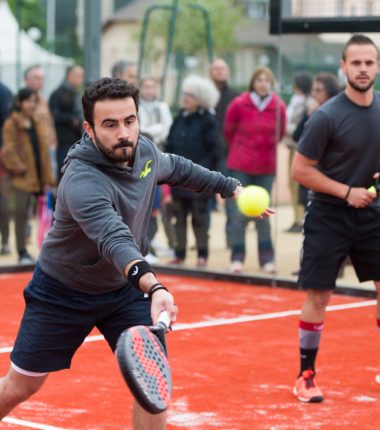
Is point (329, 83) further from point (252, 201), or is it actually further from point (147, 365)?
point (147, 365)

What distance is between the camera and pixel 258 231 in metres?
12.4

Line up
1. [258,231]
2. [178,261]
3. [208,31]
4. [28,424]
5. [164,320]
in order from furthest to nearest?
[208,31] → [178,261] → [258,231] → [28,424] → [164,320]

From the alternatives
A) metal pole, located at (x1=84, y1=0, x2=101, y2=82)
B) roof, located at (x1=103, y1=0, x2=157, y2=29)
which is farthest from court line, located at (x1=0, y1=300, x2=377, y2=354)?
roof, located at (x1=103, y1=0, x2=157, y2=29)

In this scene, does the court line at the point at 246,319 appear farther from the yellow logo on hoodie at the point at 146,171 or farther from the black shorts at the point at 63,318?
the yellow logo on hoodie at the point at 146,171

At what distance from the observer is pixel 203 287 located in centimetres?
1196

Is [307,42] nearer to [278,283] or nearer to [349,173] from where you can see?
[278,283]

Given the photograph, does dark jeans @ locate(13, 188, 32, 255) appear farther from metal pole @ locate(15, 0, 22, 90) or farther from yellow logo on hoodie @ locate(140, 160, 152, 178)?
yellow logo on hoodie @ locate(140, 160, 152, 178)

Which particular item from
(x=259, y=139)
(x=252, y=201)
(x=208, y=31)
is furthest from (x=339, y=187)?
(x=208, y=31)

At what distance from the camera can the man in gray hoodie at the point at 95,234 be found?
505cm

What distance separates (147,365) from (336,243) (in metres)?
2.98

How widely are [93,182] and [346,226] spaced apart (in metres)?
2.53

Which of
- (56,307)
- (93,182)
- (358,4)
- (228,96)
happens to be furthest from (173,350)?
(228,96)

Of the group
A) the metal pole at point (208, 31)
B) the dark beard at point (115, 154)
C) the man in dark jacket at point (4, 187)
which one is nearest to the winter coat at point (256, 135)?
the man in dark jacket at point (4, 187)

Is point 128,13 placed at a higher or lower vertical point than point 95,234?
higher
